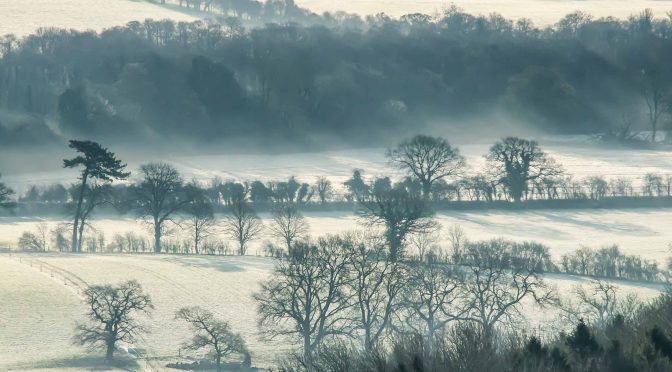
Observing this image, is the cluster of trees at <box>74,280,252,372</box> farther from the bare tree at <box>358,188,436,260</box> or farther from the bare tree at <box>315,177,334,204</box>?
the bare tree at <box>315,177,334,204</box>

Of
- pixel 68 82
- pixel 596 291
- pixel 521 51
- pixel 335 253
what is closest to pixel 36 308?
pixel 335 253

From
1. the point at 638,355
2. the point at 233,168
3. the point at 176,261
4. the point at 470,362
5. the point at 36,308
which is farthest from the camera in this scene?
the point at 233,168

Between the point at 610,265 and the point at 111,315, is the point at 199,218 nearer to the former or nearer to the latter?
the point at 610,265

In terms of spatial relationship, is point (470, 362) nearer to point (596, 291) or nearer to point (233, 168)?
point (596, 291)

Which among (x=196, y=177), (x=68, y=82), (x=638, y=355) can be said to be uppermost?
(x=68, y=82)

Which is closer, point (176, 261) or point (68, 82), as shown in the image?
point (176, 261)

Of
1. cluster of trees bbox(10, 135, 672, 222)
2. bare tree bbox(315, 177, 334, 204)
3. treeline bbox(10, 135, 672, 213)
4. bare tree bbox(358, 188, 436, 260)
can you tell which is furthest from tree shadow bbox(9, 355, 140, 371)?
bare tree bbox(315, 177, 334, 204)

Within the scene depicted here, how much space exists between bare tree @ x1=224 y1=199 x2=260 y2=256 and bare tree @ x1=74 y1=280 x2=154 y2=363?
14.5 m

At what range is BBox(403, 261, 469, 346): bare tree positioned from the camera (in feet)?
149

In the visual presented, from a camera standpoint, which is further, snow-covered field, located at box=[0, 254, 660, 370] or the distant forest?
the distant forest

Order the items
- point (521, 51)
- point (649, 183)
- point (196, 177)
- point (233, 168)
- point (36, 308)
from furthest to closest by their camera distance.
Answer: point (521, 51)
point (233, 168)
point (196, 177)
point (649, 183)
point (36, 308)

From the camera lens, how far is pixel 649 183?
256 feet

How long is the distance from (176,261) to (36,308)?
9939mm

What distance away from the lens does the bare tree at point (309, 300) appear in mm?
44562
